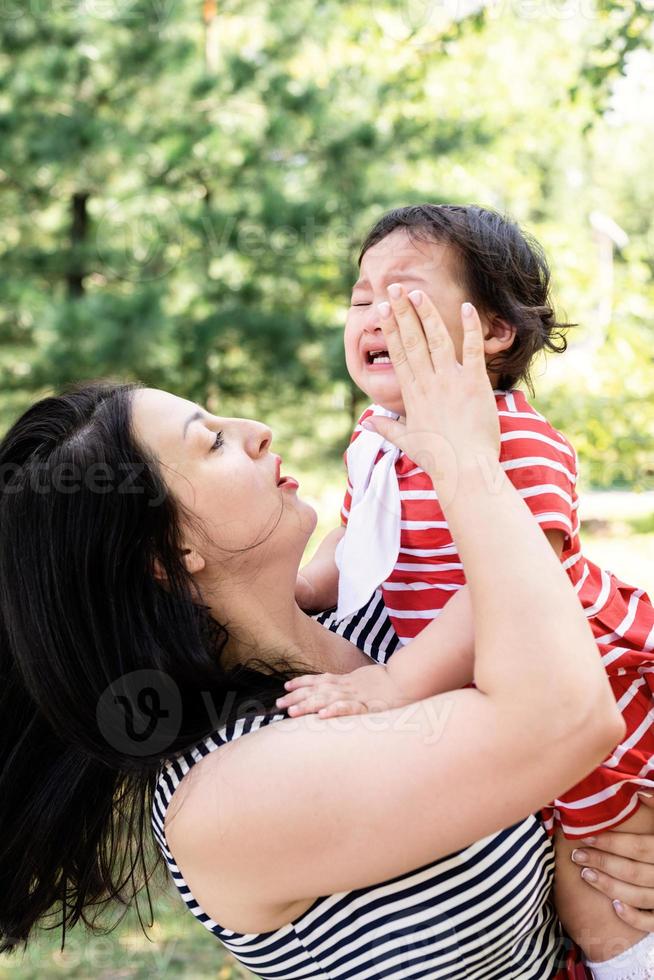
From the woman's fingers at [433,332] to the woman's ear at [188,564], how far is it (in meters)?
0.45

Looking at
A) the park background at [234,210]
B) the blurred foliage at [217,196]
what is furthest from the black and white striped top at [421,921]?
the blurred foliage at [217,196]

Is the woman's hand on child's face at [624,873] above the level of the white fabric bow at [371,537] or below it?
below

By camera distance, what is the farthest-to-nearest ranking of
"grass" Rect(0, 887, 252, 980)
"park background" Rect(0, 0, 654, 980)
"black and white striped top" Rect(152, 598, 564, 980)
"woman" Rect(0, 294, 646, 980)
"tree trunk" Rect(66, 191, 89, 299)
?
1. "tree trunk" Rect(66, 191, 89, 299)
2. "park background" Rect(0, 0, 654, 980)
3. "grass" Rect(0, 887, 252, 980)
4. "black and white striped top" Rect(152, 598, 564, 980)
5. "woman" Rect(0, 294, 646, 980)

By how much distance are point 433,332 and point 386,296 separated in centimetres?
27

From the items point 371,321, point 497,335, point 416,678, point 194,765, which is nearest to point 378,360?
point 371,321

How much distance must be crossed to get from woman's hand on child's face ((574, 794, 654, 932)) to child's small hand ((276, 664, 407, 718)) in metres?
0.37

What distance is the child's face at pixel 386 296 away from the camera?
152 centimetres

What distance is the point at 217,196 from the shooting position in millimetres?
8102

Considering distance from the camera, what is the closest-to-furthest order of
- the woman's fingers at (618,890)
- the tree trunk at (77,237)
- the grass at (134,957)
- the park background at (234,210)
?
the woman's fingers at (618,890) → the grass at (134,957) → the park background at (234,210) → the tree trunk at (77,237)

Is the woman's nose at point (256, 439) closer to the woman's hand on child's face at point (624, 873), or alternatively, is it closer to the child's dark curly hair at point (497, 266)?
the child's dark curly hair at point (497, 266)

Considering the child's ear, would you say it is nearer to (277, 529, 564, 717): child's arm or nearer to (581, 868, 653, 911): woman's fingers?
(277, 529, 564, 717): child's arm

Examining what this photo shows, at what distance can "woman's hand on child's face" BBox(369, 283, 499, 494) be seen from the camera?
4.07 feet

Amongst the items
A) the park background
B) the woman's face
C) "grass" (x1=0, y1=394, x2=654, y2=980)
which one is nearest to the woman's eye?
the woman's face

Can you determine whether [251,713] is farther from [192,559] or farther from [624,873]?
[624,873]
